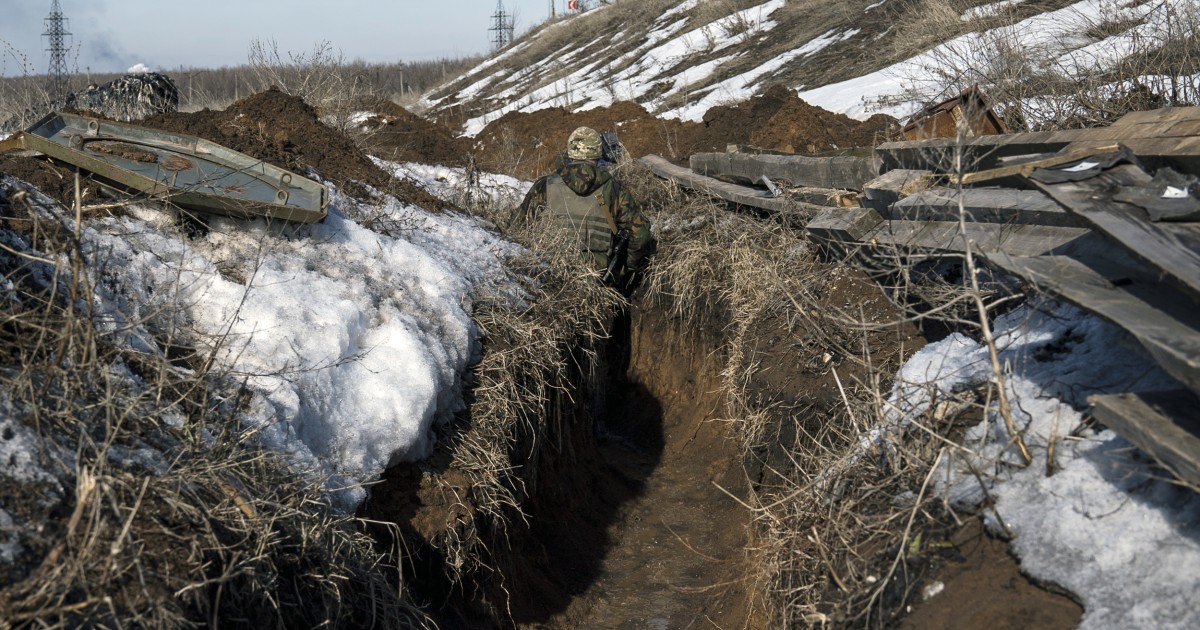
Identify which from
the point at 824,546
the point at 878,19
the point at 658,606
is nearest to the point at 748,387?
the point at 658,606

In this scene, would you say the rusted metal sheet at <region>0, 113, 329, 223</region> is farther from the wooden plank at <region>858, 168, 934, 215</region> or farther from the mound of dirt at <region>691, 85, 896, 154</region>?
the mound of dirt at <region>691, 85, 896, 154</region>

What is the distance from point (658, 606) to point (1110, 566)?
310cm

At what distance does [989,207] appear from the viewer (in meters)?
4.18

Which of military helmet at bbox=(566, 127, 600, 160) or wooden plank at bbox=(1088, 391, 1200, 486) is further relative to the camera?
military helmet at bbox=(566, 127, 600, 160)

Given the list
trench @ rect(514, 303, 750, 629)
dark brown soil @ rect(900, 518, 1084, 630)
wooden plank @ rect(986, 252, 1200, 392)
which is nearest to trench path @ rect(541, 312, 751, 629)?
trench @ rect(514, 303, 750, 629)

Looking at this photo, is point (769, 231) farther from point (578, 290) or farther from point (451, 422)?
point (451, 422)

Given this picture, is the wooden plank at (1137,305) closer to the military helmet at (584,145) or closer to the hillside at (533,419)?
the hillside at (533,419)

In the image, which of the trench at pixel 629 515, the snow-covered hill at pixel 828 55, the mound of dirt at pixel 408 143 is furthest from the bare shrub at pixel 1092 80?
the mound of dirt at pixel 408 143

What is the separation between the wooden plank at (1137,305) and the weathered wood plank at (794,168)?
2619mm

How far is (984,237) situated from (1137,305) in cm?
139

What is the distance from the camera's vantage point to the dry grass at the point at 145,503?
8.07 feet

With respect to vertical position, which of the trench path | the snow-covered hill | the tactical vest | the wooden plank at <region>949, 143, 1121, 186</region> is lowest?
the trench path

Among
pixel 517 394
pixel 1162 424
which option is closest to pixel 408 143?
pixel 517 394

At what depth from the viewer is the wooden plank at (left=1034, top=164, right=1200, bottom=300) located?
8.55 feet
